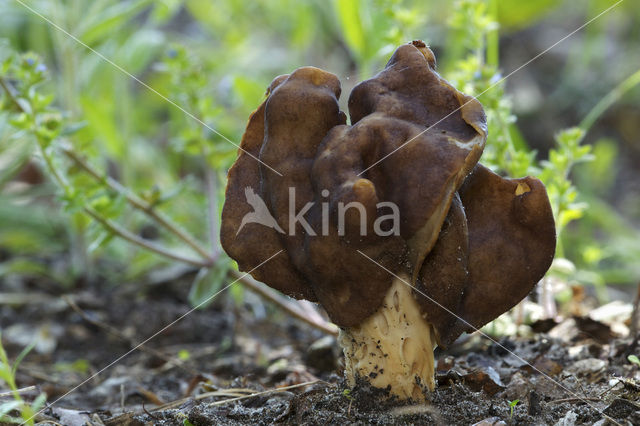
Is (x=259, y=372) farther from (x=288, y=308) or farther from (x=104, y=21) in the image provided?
(x=104, y=21)

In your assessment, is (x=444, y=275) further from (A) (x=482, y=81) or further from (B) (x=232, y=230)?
(A) (x=482, y=81)

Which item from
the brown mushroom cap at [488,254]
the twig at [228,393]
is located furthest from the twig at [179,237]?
the brown mushroom cap at [488,254]

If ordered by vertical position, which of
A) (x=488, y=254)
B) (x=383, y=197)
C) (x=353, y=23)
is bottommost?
(x=488, y=254)

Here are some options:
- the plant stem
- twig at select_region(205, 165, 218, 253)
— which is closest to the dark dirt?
twig at select_region(205, 165, 218, 253)

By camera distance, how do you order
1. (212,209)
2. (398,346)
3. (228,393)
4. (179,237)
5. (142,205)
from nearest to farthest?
(398,346)
(228,393)
(142,205)
(179,237)
(212,209)

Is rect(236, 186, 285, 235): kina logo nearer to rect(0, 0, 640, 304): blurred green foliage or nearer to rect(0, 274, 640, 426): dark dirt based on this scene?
rect(0, 274, 640, 426): dark dirt

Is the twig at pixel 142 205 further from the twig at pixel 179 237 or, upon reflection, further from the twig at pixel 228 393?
the twig at pixel 228 393

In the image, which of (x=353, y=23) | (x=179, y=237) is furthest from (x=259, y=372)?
(x=353, y=23)
